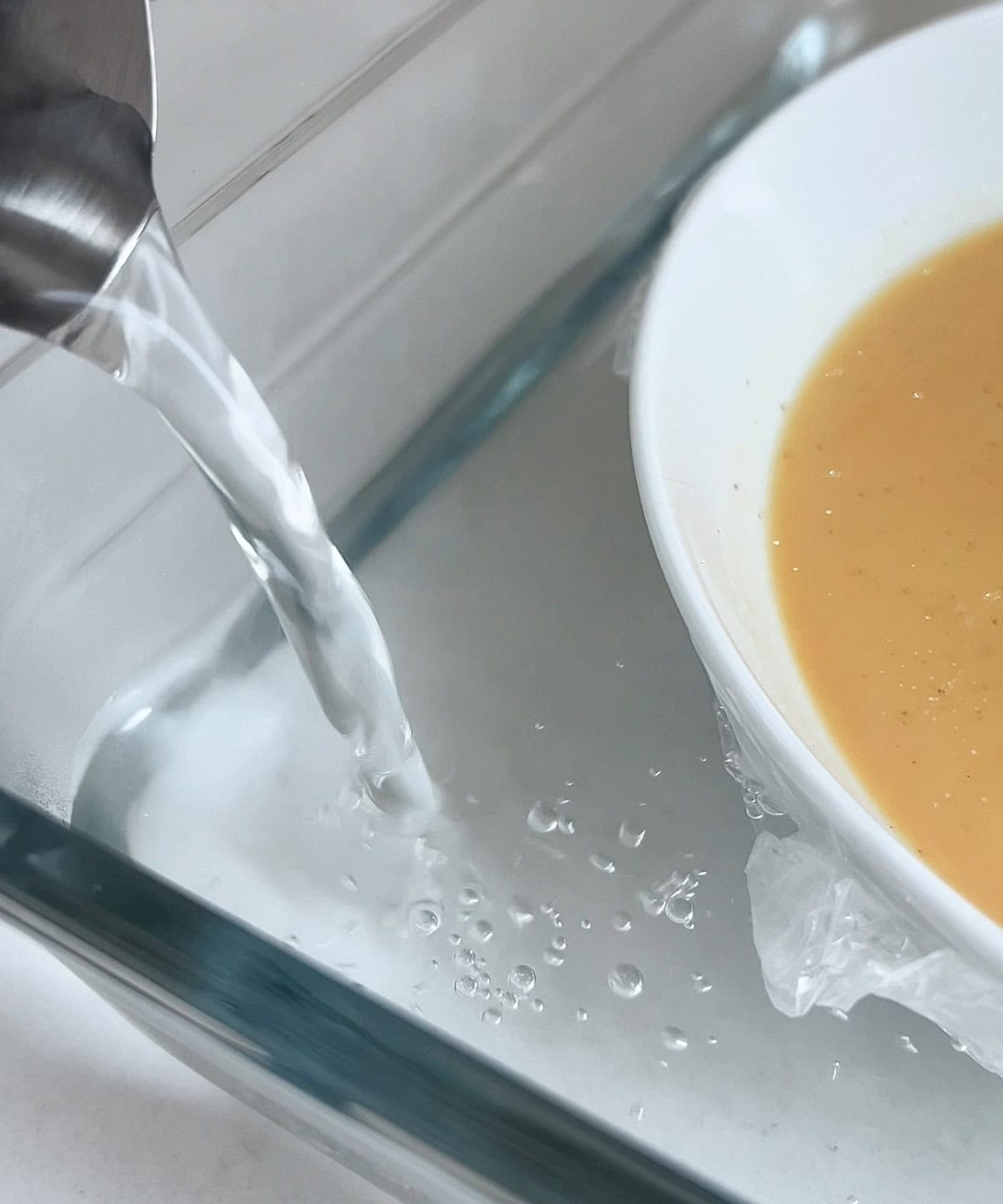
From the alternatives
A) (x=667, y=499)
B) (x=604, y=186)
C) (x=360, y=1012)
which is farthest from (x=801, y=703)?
(x=604, y=186)

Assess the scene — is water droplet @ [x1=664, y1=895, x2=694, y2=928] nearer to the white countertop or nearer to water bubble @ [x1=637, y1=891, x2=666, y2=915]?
water bubble @ [x1=637, y1=891, x2=666, y2=915]

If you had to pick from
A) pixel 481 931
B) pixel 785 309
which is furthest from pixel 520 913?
pixel 785 309

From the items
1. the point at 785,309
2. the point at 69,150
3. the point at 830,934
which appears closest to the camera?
the point at 69,150

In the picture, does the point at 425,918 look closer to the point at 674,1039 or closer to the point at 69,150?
→ the point at 674,1039

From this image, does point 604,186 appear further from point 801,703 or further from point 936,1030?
point 936,1030

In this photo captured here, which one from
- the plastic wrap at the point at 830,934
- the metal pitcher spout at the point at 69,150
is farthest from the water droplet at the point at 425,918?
the metal pitcher spout at the point at 69,150

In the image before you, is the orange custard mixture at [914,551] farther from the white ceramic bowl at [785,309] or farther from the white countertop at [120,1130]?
the white countertop at [120,1130]
